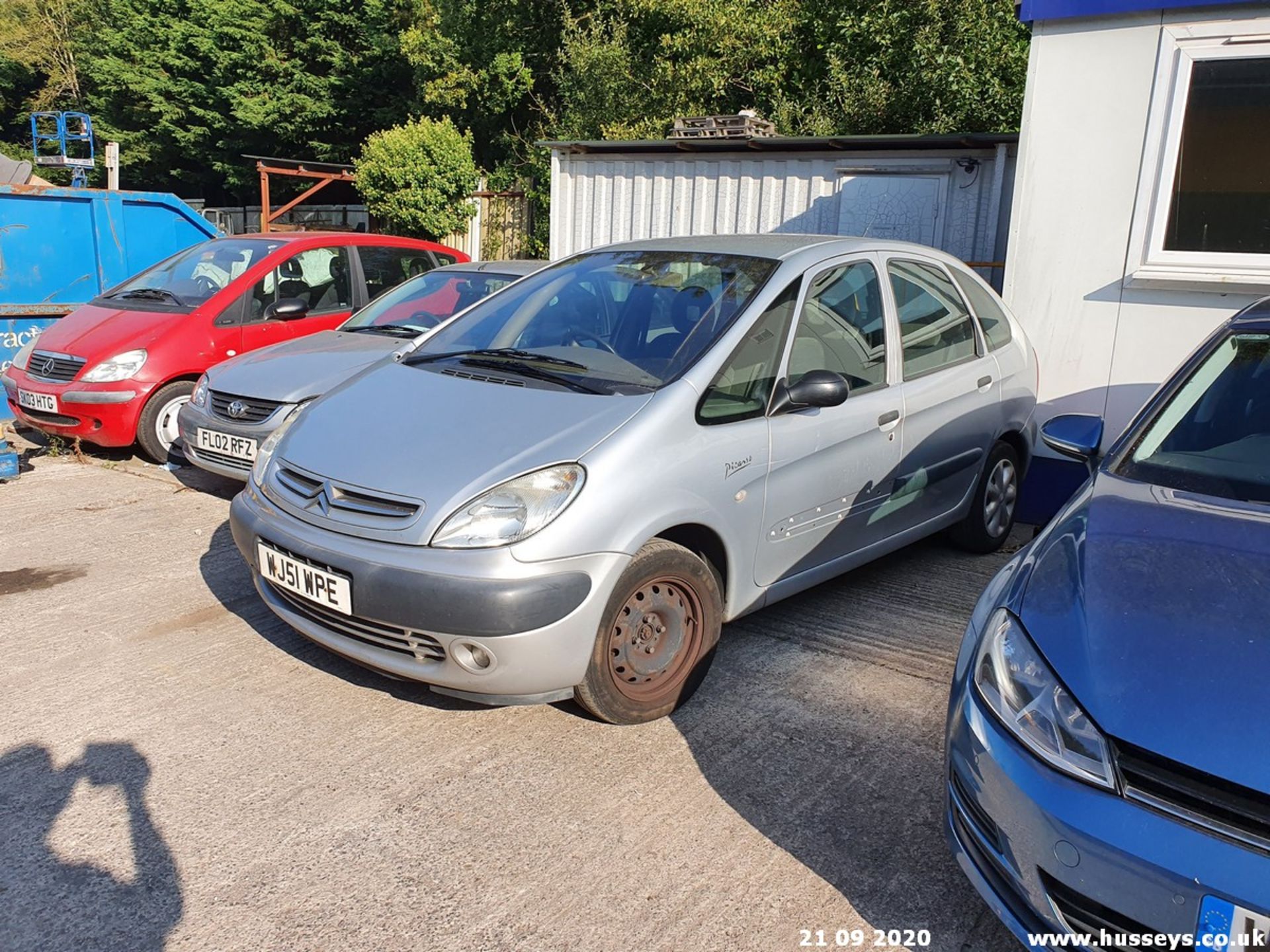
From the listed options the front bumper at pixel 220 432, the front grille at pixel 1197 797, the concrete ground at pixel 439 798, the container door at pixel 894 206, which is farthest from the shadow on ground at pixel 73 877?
the container door at pixel 894 206

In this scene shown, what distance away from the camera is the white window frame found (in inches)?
198

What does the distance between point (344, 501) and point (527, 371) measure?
0.91 m

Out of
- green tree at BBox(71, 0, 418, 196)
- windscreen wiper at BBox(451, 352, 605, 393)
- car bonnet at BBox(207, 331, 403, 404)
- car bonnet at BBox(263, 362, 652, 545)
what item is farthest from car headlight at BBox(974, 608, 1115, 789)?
green tree at BBox(71, 0, 418, 196)

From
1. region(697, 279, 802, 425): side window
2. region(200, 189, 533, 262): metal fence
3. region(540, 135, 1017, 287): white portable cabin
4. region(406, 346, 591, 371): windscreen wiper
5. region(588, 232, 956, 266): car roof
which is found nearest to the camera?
region(697, 279, 802, 425): side window

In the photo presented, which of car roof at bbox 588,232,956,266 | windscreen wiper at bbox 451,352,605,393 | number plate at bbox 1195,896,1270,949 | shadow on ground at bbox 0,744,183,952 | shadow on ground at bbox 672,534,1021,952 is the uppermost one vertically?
car roof at bbox 588,232,956,266

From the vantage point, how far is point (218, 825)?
2807 millimetres

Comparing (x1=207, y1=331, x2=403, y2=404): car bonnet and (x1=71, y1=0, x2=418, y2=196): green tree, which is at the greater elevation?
(x1=71, y1=0, x2=418, y2=196): green tree

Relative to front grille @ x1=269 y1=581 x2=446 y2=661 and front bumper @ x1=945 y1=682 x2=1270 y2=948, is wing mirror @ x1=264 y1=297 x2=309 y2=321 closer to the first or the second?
front grille @ x1=269 y1=581 x2=446 y2=661

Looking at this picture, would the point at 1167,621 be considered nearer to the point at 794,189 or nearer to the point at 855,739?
the point at 855,739

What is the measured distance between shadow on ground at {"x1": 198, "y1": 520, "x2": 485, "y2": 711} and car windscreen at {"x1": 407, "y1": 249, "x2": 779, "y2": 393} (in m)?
1.22

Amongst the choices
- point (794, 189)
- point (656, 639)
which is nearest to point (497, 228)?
point (794, 189)

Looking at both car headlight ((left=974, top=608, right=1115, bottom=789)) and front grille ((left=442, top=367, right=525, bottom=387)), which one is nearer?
car headlight ((left=974, top=608, right=1115, bottom=789))

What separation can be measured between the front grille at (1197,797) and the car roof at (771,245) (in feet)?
Result: 8.43

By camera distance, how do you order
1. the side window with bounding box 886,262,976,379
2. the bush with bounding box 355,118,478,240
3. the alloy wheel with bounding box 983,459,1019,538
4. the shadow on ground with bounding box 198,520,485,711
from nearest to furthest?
1. the shadow on ground with bounding box 198,520,485,711
2. the side window with bounding box 886,262,976,379
3. the alloy wheel with bounding box 983,459,1019,538
4. the bush with bounding box 355,118,478,240
